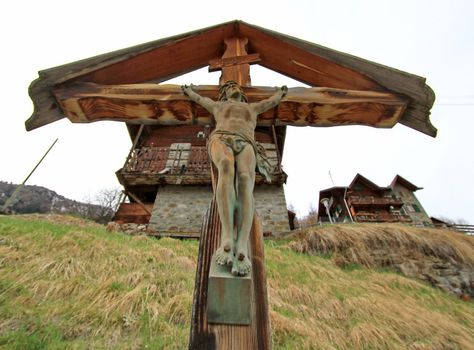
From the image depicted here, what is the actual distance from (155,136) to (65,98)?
10783 mm

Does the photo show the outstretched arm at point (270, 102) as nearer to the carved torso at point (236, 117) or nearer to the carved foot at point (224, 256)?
the carved torso at point (236, 117)

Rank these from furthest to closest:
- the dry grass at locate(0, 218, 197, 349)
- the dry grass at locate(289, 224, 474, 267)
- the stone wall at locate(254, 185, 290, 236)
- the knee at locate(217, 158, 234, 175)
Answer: the stone wall at locate(254, 185, 290, 236)
the dry grass at locate(289, 224, 474, 267)
the dry grass at locate(0, 218, 197, 349)
the knee at locate(217, 158, 234, 175)

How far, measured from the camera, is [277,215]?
844cm

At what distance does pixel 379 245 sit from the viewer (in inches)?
273

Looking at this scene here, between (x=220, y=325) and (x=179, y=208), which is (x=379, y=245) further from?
(x=220, y=325)

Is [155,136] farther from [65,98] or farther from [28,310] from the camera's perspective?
[65,98]

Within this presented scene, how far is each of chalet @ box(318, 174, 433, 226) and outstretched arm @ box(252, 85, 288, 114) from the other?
631 inches

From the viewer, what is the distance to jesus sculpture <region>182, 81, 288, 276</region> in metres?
1.14

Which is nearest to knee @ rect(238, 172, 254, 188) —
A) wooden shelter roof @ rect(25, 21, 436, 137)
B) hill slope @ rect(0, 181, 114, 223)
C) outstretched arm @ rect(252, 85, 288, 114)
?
outstretched arm @ rect(252, 85, 288, 114)

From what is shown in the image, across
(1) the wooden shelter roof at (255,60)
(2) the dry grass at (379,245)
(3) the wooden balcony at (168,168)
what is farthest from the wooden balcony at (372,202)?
(1) the wooden shelter roof at (255,60)

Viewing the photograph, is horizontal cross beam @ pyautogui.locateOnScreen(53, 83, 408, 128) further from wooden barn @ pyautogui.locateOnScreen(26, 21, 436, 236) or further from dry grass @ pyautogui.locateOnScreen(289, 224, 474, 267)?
dry grass @ pyautogui.locateOnScreen(289, 224, 474, 267)

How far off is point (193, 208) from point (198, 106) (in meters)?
6.94

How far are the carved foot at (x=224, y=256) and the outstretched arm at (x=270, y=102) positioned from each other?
1.00 meters

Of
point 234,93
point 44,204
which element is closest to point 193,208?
point 234,93
